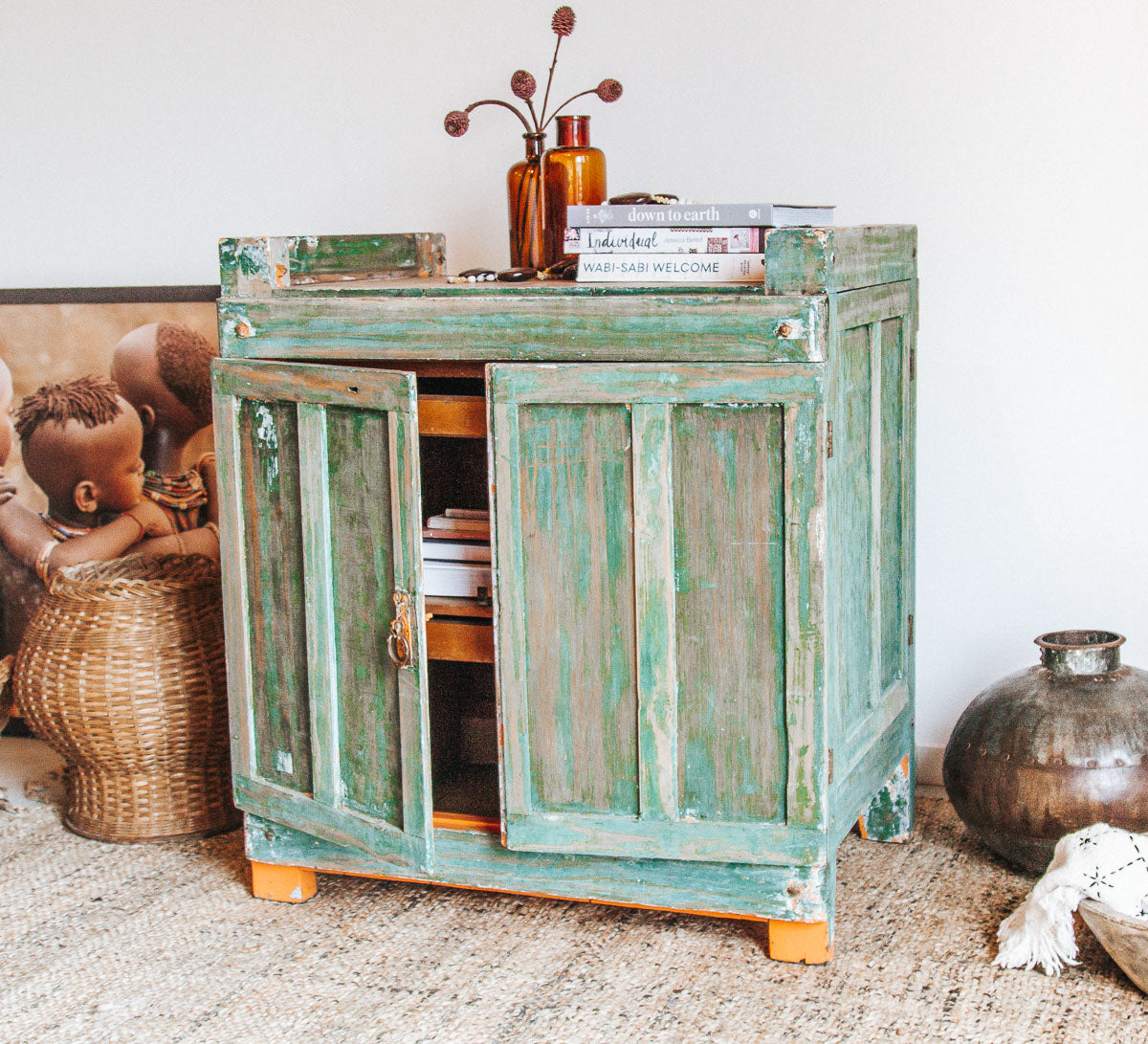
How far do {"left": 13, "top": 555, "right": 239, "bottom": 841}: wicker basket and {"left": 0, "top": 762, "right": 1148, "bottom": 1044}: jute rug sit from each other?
13 centimetres

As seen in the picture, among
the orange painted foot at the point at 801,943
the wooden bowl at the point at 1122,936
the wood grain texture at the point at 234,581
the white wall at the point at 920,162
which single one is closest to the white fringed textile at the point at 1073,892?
the wooden bowl at the point at 1122,936

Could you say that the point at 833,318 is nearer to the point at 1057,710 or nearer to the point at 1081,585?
the point at 1057,710

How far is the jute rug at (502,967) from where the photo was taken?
5.50 feet

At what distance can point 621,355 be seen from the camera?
173 centimetres

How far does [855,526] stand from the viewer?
1898 millimetres

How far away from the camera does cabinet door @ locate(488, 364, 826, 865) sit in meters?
1.70

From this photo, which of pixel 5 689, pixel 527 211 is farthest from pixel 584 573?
pixel 5 689

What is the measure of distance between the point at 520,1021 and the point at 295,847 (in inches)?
19.7

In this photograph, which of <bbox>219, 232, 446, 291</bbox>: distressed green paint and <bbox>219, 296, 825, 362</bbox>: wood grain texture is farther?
<bbox>219, 232, 446, 291</bbox>: distressed green paint

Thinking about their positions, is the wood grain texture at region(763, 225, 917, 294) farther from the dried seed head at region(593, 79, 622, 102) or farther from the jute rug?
the jute rug

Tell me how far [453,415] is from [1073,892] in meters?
1.02

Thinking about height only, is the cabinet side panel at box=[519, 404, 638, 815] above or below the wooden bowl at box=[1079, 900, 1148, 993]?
above

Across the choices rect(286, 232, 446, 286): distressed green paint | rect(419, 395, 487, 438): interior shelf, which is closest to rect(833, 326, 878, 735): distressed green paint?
rect(419, 395, 487, 438): interior shelf

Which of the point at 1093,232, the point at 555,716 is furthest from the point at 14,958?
the point at 1093,232
